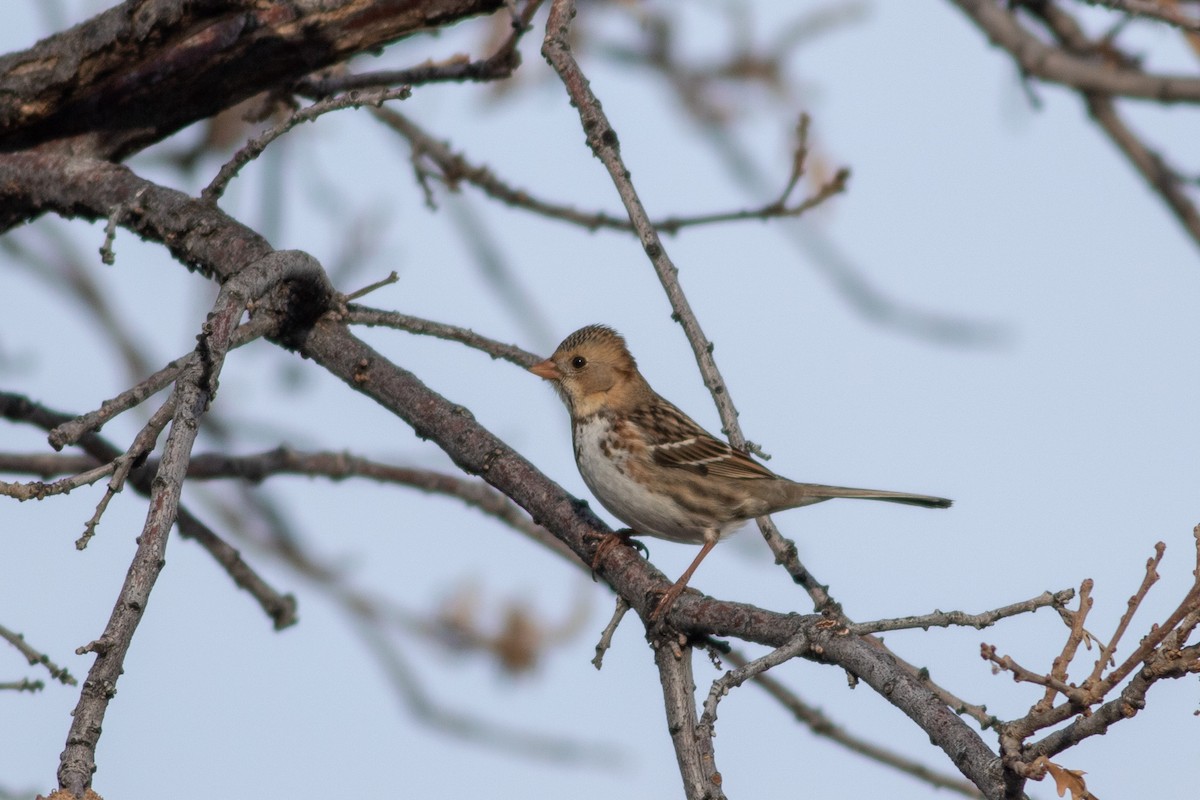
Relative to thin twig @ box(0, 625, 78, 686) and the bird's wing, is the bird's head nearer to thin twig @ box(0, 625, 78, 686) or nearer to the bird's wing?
the bird's wing

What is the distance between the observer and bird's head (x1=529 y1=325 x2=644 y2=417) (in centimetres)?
573

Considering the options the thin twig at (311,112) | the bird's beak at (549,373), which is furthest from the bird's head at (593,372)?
the thin twig at (311,112)

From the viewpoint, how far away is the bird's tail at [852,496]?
4.81 m

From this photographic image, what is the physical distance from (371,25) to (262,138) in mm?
1235

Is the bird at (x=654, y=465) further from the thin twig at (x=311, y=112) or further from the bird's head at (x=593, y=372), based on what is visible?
the thin twig at (x=311, y=112)

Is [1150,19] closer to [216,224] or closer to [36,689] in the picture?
[216,224]

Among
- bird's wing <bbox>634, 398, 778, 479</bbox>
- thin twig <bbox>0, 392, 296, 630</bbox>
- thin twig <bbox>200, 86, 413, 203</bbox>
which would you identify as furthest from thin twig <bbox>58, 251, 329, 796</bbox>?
bird's wing <bbox>634, 398, 778, 479</bbox>

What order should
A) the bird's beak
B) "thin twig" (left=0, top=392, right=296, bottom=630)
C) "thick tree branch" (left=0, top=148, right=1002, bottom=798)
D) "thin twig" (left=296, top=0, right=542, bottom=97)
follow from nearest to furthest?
"thick tree branch" (left=0, top=148, right=1002, bottom=798) → "thin twig" (left=0, top=392, right=296, bottom=630) → "thin twig" (left=296, top=0, right=542, bottom=97) → the bird's beak

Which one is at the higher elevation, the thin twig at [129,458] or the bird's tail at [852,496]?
the bird's tail at [852,496]

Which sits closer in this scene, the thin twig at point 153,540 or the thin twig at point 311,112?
the thin twig at point 153,540

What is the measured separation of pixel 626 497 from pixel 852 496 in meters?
0.90

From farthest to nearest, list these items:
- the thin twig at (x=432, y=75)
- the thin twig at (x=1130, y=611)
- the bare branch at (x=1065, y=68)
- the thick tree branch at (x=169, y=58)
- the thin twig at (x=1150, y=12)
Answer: the bare branch at (x=1065, y=68) → the thin twig at (x=432, y=75) → the thick tree branch at (x=169, y=58) → the thin twig at (x=1150, y=12) → the thin twig at (x=1130, y=611)

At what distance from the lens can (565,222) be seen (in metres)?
4.80

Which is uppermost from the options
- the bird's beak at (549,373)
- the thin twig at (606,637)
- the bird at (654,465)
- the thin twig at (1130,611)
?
the bird's beak at (549,373)
